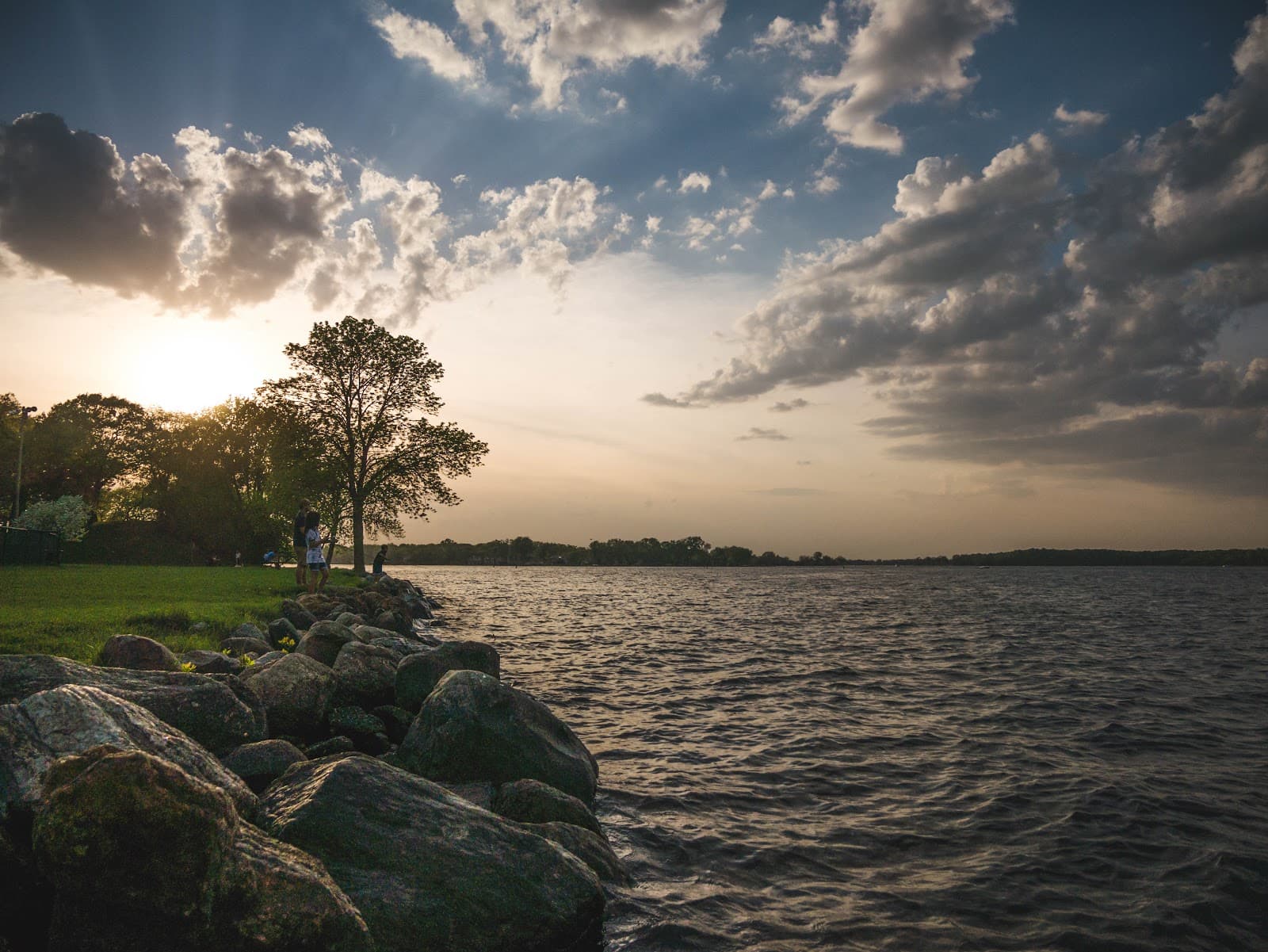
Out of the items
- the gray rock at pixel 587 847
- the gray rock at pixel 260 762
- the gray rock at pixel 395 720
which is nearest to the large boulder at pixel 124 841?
the gray rock at pixel 260 762

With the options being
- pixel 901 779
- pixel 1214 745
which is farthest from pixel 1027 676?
pixel 901 779

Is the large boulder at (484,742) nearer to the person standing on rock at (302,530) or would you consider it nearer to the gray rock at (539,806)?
the gray rock at (539,806)

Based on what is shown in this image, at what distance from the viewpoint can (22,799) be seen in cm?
422

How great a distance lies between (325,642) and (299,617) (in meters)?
6.26

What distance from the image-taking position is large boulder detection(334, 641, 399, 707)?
10.7 m

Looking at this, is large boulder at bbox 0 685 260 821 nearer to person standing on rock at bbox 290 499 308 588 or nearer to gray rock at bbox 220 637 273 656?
gray rock at bbox 220 637 273 656

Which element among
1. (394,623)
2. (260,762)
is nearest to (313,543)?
(394,623)

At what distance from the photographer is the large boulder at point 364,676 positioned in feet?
35.2

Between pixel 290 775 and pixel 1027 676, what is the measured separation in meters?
18.5

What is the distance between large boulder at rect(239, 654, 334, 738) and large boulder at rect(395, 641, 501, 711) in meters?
1.61

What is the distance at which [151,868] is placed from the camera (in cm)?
347

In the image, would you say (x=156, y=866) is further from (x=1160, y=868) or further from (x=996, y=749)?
(x=996, y=749)

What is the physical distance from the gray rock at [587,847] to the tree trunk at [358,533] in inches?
1516

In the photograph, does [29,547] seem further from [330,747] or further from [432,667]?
[330,747]
